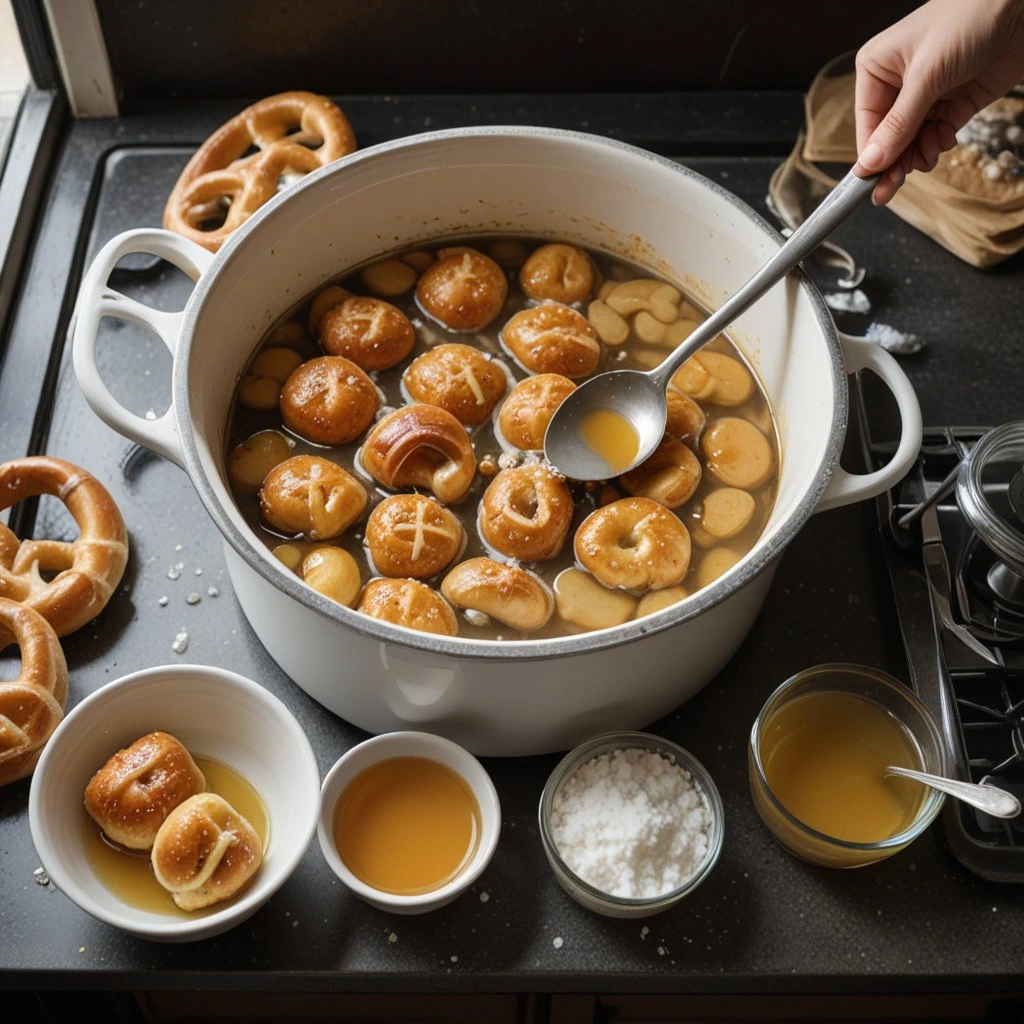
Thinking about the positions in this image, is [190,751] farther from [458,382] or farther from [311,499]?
[458,382]

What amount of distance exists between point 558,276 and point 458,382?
253 mm

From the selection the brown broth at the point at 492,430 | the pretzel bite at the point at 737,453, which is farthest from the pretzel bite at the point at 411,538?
the pretzel bite at the point at 737,453

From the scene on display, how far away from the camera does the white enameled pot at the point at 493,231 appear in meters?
1.20

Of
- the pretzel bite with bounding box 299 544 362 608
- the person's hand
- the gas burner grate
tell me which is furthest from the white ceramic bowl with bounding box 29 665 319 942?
the person's hand

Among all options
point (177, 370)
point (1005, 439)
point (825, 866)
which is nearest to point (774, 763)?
point (825, 866)

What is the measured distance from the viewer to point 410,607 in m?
1.33

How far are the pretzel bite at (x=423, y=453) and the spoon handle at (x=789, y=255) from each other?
10.6 inches

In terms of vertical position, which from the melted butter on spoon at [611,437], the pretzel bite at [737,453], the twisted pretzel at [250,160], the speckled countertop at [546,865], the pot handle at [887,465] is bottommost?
the speckled countertop at [546,865]

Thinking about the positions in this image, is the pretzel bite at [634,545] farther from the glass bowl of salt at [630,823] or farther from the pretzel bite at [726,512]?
the glass bowl of salt at [630,823]

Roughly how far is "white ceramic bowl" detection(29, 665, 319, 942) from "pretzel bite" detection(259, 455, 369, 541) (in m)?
0.22

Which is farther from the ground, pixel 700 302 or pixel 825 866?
pixel 700 302

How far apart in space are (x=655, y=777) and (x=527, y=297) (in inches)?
28.5

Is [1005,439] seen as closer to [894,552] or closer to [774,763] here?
[894,552]

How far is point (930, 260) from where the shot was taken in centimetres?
185
